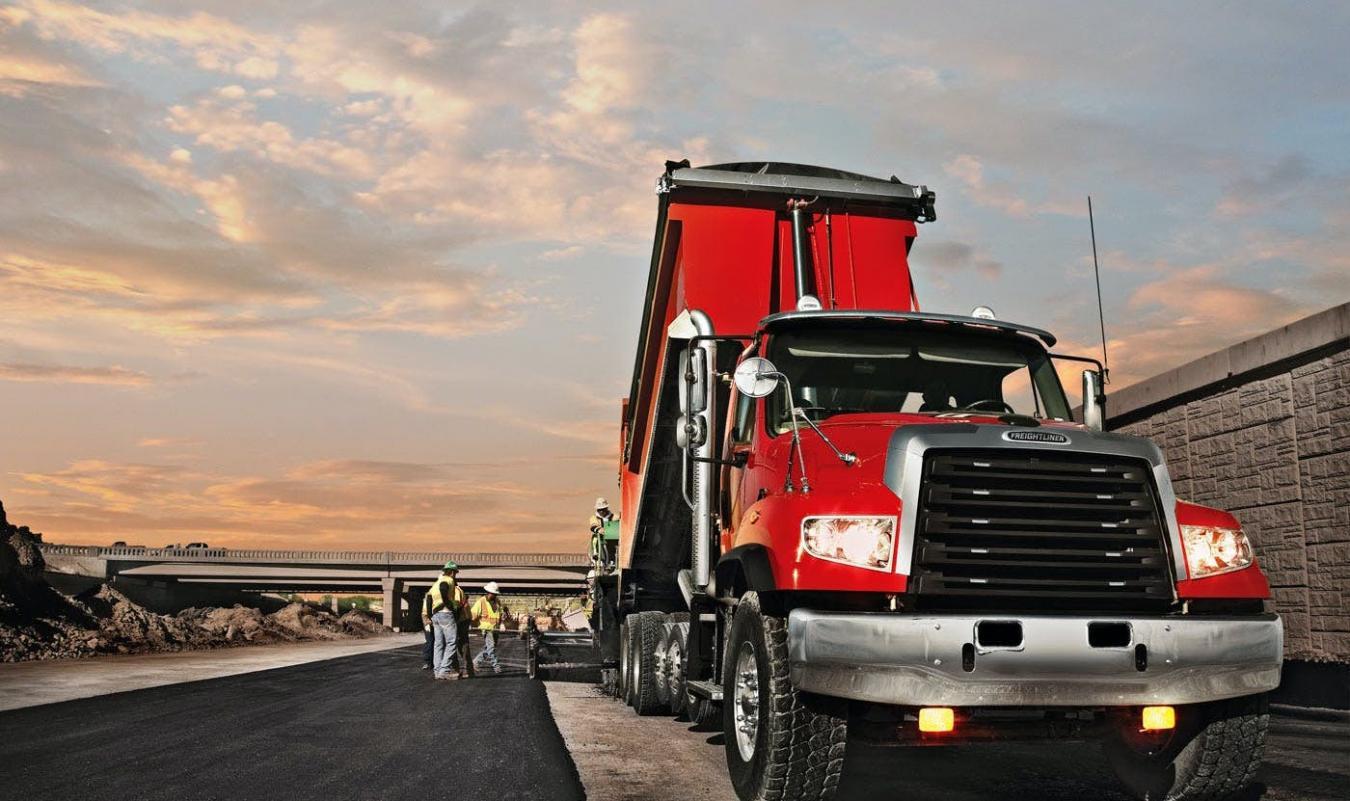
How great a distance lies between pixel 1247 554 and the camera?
233 inches

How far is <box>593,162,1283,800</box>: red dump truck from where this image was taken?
17.1 feet

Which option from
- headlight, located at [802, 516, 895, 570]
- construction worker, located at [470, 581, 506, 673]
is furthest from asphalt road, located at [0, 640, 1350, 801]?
construction worker, located at [470, 581, 506, 673]

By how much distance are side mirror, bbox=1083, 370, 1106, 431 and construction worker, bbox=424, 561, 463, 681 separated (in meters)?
11.6

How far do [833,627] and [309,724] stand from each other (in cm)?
728

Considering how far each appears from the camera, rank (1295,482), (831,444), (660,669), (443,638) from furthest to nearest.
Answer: (443,638), (1295,482), (660,669), (831,444)

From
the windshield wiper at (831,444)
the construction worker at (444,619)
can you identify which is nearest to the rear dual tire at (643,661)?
the construction worker at (444,619)

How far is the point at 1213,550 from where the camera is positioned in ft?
19.1

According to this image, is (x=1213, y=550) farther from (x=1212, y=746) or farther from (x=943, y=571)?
(x=943, y=571)

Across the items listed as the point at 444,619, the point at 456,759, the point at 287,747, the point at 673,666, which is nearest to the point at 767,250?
the point at 673,666

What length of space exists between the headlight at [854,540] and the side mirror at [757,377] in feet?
3.40

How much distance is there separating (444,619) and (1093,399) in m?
12.2

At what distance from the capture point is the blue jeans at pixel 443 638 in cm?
1745

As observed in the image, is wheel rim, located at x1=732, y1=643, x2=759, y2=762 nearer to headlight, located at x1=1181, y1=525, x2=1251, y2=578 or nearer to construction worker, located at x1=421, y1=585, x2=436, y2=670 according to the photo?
headlight, located at x1=1181, y1=525, x2=1251, y2=578

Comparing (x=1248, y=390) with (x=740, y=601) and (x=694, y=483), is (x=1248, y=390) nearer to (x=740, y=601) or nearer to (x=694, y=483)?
(x=694, y=483)
